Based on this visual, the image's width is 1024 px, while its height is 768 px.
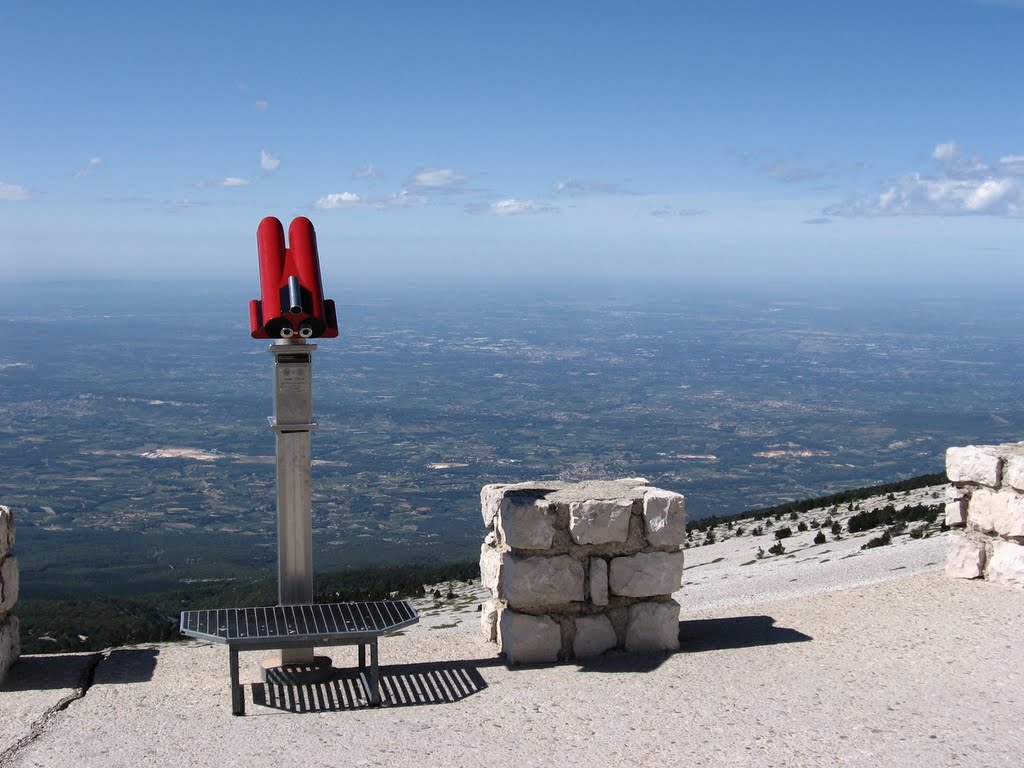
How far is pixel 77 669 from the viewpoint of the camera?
8.02 metres

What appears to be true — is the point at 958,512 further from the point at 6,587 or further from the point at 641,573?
the point at 6,587

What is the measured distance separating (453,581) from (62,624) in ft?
22.9

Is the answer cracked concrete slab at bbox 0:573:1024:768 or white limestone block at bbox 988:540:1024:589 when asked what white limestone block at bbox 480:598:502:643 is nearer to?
cracked concrete slab at bbox 0:573:1024:768

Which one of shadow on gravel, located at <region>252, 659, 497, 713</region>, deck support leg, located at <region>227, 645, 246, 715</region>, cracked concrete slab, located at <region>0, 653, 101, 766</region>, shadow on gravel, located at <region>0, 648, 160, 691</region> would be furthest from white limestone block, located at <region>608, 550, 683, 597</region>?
cracked concrete slab, located at <region>0, 653, 101, 766</region>

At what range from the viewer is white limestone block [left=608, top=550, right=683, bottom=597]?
819 cm

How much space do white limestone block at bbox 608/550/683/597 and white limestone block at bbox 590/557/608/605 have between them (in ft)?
0.19

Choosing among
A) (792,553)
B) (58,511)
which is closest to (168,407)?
(58,511)

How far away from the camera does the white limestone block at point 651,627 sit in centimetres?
828

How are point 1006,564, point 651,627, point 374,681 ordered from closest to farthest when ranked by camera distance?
1. point 374,681
2. point 651,627
3. point 1006,564

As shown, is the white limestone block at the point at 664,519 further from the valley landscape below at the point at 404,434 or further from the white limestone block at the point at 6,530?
the valley landscape below at the point at 404,434

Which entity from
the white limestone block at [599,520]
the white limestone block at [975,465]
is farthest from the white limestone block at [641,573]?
the white limestone block at [975,465]

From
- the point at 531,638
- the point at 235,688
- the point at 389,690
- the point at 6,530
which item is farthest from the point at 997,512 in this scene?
the point at 6,530

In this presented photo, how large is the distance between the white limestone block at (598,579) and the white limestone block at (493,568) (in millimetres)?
714

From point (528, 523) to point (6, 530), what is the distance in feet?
12.5
